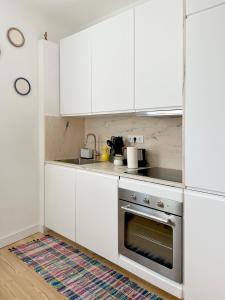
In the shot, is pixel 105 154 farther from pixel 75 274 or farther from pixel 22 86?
pixel 75 274

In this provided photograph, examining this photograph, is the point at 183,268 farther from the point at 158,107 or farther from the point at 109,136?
the point at 109,136

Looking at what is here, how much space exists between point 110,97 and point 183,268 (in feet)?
5.15

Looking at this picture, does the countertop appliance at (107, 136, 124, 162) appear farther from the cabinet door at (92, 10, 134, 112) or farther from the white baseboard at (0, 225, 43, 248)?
the white baseboard at (0, 225, 43, 248)

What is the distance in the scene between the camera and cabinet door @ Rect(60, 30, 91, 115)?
2541 mm

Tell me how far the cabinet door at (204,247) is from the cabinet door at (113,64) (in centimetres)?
103

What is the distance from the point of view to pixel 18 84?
2621mm

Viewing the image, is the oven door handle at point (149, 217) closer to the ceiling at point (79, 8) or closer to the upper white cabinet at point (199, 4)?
the upper white cabinet at point (199, 4)

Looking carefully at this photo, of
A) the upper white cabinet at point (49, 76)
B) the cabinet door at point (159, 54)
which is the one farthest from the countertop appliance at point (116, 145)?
the upper white cabinet at point (49, 76)

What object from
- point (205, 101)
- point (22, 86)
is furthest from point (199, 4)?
point (22, 86)

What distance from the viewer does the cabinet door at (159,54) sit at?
1.80 metres

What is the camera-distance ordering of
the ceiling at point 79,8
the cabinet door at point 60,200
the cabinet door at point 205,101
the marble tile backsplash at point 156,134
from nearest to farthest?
1. the cabinet door at point 205,101
2. the marble tile backsplash at point 156,134
3. the cabinet door at point 60,200
4. the ceiling at point 79,8

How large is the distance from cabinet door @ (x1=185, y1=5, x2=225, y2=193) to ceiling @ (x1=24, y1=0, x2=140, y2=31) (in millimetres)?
1448

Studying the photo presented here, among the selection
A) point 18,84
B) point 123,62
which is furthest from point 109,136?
point 18,84

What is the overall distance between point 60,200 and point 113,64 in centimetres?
153
